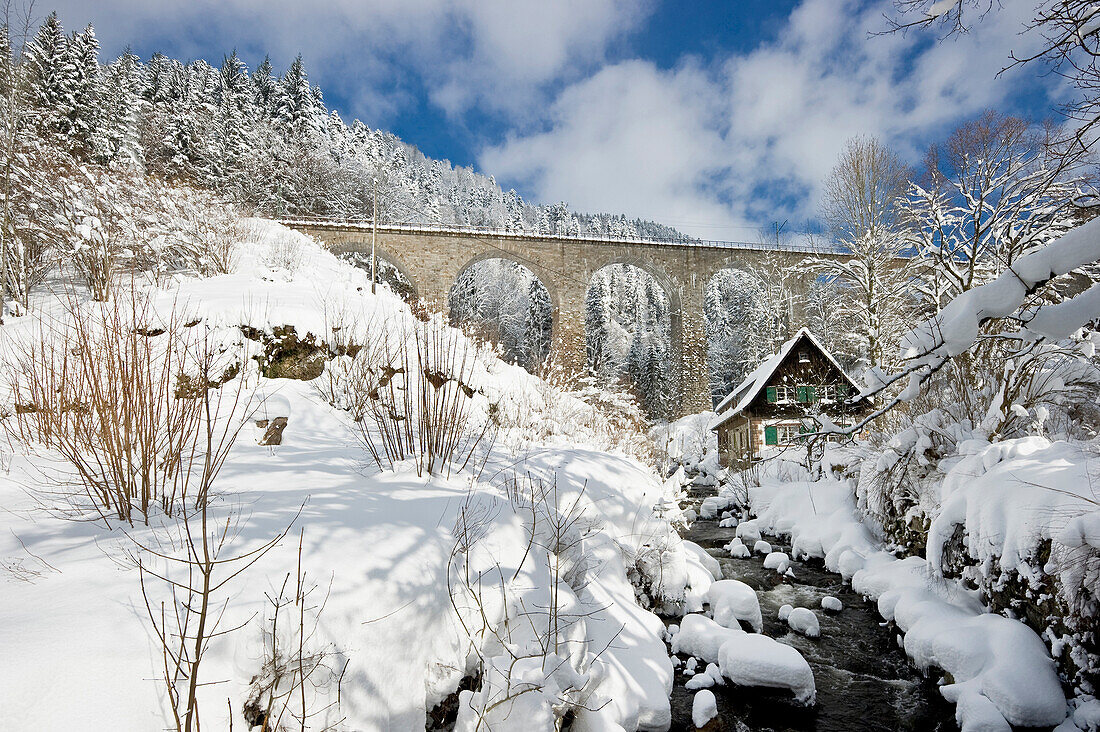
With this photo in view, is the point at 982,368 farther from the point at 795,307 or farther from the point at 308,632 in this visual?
the point at 795,307

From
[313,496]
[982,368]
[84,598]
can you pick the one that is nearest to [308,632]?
[84,598]

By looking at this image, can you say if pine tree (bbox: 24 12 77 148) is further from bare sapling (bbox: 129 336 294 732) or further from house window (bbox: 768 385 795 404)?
house window (bbox: 768 385 795 404)

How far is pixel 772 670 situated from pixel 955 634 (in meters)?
1.72

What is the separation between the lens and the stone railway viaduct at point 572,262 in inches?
949

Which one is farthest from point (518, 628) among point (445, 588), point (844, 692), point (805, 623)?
point (805, 623)

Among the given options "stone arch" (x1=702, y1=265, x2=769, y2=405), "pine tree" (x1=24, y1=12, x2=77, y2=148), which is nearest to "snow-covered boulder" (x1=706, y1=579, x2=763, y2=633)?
"stone arch" (x1=702, y1=265, x2=769, y2=405)

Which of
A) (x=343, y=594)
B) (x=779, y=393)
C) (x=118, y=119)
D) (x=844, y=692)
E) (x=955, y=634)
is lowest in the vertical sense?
(x=844, y=692)

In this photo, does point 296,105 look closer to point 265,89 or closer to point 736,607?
point 265,89

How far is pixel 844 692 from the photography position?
454cm

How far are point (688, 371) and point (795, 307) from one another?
26.0 feet

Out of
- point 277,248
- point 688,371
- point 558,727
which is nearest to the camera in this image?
point 558,727

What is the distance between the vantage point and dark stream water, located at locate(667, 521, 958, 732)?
4055 mm

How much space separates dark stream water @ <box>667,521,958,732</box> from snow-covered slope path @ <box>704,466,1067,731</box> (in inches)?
8.0

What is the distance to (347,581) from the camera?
2.18 m
